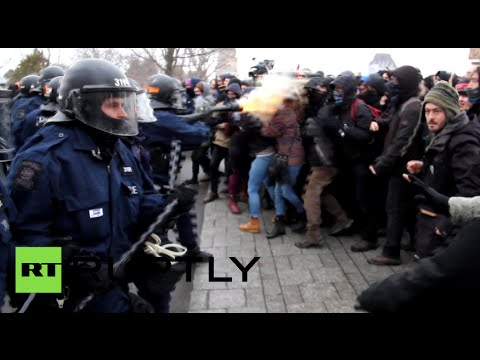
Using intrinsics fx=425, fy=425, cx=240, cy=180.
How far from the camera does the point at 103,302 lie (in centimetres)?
232

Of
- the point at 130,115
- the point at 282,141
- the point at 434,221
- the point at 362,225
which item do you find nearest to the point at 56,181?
the point at 130,115

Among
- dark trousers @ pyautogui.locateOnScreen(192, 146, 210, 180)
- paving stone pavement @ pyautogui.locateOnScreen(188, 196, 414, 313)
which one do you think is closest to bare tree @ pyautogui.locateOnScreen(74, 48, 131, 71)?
dark trousers @ pyautogui.locateOnScreen(192, 146, 210, 180)

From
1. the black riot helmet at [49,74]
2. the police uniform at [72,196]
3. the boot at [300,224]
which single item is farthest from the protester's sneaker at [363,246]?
the black riot helmet at [49,74]

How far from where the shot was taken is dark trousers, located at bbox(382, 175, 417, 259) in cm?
443

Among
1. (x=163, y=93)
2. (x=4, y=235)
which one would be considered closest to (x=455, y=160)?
(x=4, y=235)

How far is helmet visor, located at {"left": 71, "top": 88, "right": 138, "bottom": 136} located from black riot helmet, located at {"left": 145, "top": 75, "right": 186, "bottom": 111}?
231cm

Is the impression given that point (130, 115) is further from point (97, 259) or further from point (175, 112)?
point (175, 112)

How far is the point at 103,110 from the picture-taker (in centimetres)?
238

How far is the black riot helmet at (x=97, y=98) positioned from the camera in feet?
7.72

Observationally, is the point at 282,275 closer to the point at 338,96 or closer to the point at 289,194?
the point at 289,194

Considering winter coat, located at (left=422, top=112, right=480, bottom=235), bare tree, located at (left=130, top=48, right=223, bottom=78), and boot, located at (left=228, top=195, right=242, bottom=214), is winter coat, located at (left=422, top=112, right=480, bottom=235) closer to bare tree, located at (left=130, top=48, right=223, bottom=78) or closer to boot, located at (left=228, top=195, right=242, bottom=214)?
boot, located at (left=228, top=195, right=242, bottom=214)

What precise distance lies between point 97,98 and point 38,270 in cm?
96

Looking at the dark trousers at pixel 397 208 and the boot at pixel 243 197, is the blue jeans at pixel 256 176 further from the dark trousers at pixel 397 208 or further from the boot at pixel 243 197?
the dark trousers at pixel 397 208

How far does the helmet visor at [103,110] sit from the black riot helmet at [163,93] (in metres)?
2.31
